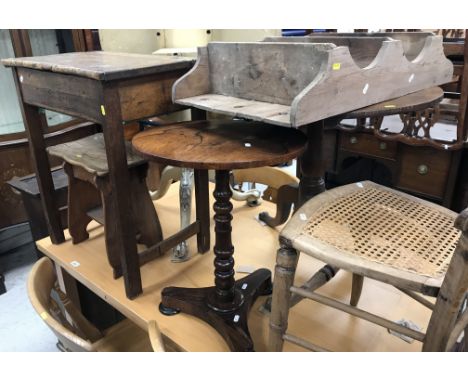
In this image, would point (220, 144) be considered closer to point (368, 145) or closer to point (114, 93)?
point (114, 93)

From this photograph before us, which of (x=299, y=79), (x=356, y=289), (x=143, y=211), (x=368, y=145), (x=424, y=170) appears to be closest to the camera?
(x=299, y=79)

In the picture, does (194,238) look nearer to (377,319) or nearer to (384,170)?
(377,319)

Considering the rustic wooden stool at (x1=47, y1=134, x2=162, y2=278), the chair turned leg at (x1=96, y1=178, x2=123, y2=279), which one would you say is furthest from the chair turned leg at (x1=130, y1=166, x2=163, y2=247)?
the chair turned leg at (x1=96, y1=178, x2=123, y2=279)

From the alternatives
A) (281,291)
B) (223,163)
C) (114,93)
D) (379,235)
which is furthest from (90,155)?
(379,235)

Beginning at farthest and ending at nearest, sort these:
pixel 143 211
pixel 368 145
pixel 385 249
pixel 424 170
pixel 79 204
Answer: pixel 368 145 < pixel 424 170 < pixel 79 204 < pixel 143 211 < pixel 385 249

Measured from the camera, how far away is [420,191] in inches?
85.8

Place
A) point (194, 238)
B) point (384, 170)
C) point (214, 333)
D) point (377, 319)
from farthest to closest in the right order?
1. point (384, 170)
2. point (194, 238)
3. point (214, 333)
4. point (377, 319)

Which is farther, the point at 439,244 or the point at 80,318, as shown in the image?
the point at 80,318

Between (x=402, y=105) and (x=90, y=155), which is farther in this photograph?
(x=90, y=155)

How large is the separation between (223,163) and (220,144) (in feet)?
0.47

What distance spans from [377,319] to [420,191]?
4.83ft

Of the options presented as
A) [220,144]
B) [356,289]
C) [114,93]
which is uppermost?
[114,93]

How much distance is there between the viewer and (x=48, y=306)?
1.08 metres

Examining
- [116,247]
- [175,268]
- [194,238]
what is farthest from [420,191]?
[116,247]
